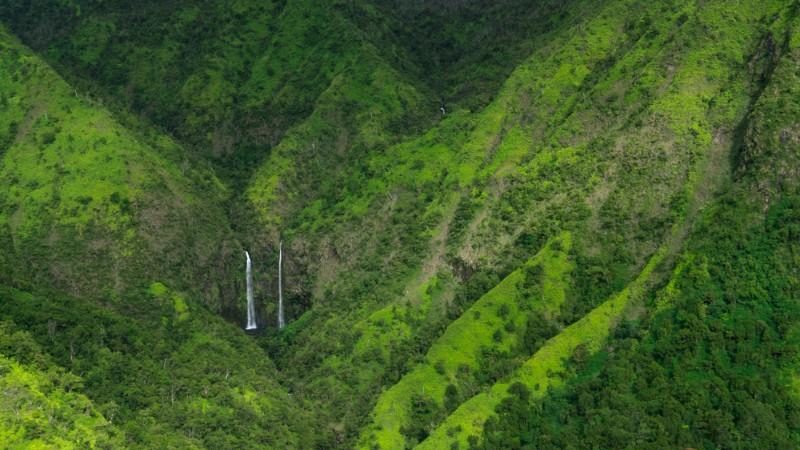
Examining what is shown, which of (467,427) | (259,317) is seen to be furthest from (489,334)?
(259,317)

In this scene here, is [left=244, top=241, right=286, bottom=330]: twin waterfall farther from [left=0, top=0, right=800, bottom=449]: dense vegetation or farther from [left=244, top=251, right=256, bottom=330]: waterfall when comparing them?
[left=0, top=0, right=800, bottom=449]: dense vegetation

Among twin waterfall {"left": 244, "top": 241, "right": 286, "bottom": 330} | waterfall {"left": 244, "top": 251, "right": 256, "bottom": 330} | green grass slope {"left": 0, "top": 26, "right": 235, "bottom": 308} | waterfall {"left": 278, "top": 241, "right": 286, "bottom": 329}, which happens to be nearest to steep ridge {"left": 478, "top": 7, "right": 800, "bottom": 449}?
waterfall {"left": 278, "top": 241, "right": 286, "bottom": 329}

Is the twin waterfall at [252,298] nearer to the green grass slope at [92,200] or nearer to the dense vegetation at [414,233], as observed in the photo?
the dense vegetation at [414,233]

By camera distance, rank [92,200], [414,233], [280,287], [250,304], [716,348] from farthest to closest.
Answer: [250,304] < [280,287] < [92,200] < [414,233] < [716,348]

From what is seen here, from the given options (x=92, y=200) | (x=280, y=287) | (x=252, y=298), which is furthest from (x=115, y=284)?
(x=280, y=287)

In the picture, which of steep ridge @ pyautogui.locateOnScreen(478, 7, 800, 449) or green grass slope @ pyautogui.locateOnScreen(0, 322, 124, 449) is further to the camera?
steep ridge @ pyautogui.locateOnScreen(478, 7, 800, 449)

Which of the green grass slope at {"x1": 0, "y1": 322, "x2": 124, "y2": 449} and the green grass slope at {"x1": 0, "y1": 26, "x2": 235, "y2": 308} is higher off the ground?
the green grass slope at {"x1": 0, "y1": 26, "x2": 235, "y2": 308}

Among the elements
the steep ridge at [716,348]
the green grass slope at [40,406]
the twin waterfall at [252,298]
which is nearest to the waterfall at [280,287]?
the twin waterfall at [252,298]

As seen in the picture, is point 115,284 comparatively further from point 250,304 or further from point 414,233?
point 414,233

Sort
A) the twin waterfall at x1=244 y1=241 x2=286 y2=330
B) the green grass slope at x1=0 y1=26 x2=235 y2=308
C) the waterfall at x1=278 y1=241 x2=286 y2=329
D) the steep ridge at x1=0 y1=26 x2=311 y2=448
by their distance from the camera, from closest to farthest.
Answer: the steep ridge at x1=0 y1=26 x2=311 y2=448 < the green grass slope at x1=0 y1=26 x2=235 y2=308 < the waterfall at x1=278 y1=241 x2=286 y2=329 < the twin waterfall at x1=244 y1=241 x2=286 y2=330
